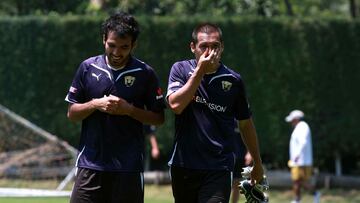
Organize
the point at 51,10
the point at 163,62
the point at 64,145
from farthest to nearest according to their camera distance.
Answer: the point at 51,10, the point at 163,62, the point at 64,145

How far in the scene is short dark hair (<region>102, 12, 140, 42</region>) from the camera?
6.61 metres

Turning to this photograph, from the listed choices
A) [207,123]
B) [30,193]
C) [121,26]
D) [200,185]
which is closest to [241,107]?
[207,123]

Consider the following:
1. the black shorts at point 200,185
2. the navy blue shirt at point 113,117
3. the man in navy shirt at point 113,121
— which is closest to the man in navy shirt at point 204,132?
the black shorts at point 200,185

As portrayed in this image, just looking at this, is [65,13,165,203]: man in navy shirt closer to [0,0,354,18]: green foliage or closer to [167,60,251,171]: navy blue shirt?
[167,60,251,171]: navy blue shirt

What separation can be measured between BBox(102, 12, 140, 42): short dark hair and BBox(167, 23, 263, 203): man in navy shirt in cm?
57

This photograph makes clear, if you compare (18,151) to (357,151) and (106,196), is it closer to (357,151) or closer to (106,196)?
(357,151)

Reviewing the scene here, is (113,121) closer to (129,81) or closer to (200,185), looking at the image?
(129,81)

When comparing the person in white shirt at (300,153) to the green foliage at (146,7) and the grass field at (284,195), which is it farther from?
the green foliage at (146,7)

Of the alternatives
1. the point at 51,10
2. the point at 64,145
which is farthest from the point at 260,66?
the point at 51,10

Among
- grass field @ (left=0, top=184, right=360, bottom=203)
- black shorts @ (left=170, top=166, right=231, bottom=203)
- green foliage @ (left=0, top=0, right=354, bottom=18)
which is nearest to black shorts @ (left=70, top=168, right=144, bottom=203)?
black shorts @ (left=170, top=166, right=231, bottom=203)

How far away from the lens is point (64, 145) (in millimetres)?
19000

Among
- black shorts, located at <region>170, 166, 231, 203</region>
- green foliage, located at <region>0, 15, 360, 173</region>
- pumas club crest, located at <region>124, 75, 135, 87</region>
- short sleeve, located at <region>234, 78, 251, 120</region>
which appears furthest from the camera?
green foliage, located at <region>0, 15, 360, 173</region>

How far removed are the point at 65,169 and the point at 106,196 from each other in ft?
42.9

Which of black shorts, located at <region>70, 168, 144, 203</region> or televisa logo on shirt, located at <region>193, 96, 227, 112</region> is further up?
televisa logo on shirt, located at <region>193, 96, 227, 112</region>
